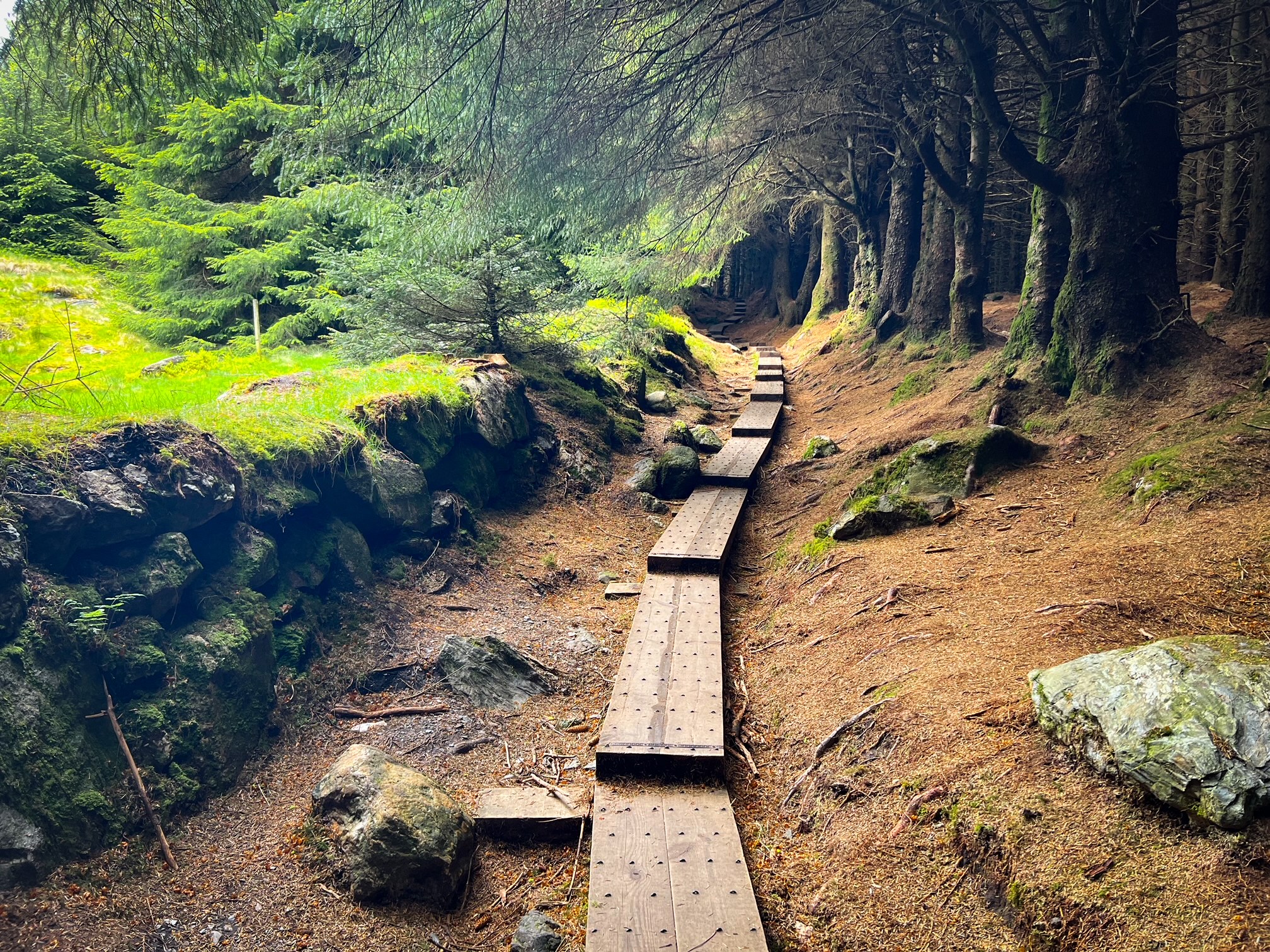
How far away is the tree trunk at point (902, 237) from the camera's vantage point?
1535cm

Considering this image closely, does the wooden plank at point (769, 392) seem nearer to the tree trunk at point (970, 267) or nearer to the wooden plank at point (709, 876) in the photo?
the tree trunk at point (970, 267)

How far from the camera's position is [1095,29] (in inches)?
291

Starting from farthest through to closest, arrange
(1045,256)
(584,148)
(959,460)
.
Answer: (1045,256) < (584,148) < (959,460)

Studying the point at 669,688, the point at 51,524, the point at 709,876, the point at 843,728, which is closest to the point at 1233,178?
the point at 843,728

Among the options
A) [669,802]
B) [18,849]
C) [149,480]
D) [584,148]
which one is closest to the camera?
[18,849]

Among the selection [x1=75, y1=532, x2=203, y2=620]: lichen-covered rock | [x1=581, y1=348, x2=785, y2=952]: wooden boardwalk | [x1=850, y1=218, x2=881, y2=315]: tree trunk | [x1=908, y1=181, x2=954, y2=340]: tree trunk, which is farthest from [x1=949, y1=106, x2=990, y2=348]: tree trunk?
[x1=75, y1=532, x2=203, y2=620]: lichen-covered rock

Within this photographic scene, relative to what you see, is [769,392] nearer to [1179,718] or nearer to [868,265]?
[868,265]

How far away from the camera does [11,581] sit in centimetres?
381

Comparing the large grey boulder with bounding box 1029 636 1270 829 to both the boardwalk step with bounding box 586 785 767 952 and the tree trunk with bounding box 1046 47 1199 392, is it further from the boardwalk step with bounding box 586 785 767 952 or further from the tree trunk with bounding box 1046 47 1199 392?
the tree trunk with bounding box 1046 47 1199 392

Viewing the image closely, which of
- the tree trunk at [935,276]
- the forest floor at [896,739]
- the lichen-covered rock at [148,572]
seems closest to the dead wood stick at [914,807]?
the forest floor at [896,739]

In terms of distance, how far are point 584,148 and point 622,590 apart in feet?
13.8

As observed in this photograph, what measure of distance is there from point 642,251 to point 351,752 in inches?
417

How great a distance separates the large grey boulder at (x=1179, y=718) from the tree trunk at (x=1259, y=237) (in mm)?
6238

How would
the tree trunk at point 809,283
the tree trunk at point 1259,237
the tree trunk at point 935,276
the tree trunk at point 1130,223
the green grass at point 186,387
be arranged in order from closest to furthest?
the green grass at point 186,387
the tree trunk at point 1130,223
the tree trunk at point 1259,237
the tree trunk at point 935,276
the tree trunk at point 809,283
